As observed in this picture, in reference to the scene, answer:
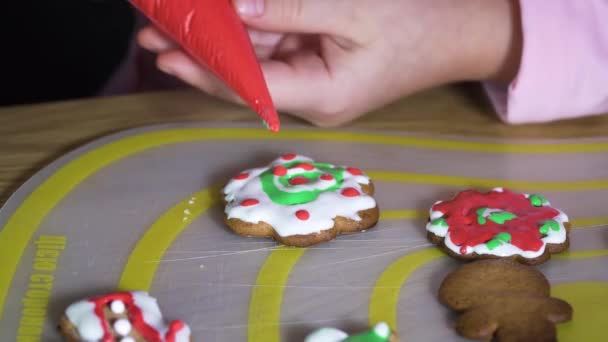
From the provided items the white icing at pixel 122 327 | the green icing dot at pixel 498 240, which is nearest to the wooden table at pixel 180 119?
the green icing dot at pixel 498 240

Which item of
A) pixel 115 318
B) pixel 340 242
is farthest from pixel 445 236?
pixel 115 318

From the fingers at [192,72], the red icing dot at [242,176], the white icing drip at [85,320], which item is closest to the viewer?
the white icing drip at [85,320]

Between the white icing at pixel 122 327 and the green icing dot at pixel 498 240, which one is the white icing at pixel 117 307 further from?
the green icing dot at pixel 498 240

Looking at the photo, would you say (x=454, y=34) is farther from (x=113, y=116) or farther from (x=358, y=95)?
(x=113, y=116)

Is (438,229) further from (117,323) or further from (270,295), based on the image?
(117,323)

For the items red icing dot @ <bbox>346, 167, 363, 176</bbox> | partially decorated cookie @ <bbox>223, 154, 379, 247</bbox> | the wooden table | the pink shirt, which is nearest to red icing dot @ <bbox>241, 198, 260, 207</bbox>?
partially decorated cookie @ <bbox>223, 154, 379, 247</bbox>

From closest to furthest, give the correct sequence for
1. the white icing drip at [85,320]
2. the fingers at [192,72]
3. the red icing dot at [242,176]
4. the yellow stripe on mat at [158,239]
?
the white icing drip at [85,320]
the yellow stripe on mat at [158,239]
the red icing dot at [242,176]
the fingers at [192,72]
